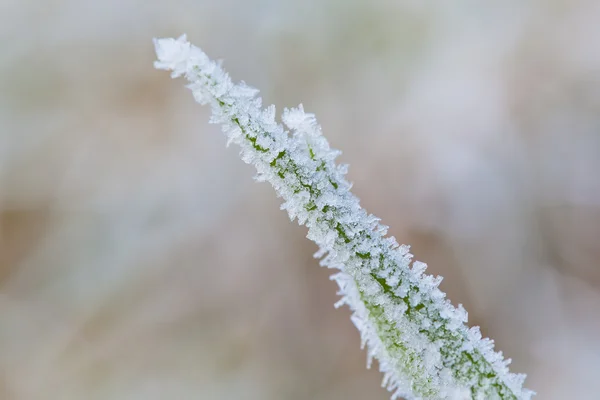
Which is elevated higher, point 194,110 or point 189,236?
point 194,110

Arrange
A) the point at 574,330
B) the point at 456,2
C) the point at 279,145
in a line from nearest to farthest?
the point at 279,145 → the point at 574,330 → the point at 456,2

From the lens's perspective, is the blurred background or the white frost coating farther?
the blurred background

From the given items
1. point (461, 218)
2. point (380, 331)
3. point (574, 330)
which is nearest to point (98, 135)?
point (461, 218)

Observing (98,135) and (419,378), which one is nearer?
(419,378)

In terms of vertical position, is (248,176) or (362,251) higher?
(248,176)

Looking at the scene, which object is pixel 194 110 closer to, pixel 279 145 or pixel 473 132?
pixel 473 132

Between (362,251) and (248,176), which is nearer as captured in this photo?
(362,251)
